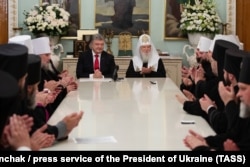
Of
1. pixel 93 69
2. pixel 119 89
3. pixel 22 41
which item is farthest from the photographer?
pixel 93 69

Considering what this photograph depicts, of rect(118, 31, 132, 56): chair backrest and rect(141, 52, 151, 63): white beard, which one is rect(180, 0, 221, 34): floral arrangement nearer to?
rect(118, 31, 132, 56): chair backrest

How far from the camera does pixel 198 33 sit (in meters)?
9.33

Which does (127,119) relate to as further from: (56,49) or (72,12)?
(72,12)

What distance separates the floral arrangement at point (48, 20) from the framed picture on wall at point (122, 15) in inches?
30.4

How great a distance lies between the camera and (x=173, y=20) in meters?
9.82

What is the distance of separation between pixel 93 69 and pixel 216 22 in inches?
109

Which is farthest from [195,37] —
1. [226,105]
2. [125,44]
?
[226,105]

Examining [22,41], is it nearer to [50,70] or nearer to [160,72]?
[50,70]

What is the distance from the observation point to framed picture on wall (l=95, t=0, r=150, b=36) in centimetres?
980

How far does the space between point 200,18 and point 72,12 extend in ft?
8.29

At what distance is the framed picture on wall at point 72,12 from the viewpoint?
381 inches

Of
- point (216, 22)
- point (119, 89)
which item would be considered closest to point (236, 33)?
point (216, 22)

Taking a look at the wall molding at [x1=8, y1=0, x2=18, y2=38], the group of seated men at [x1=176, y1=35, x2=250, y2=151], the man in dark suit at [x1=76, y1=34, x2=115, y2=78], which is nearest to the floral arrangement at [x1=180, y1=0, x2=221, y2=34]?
the man in dark suit at [x1=76, y1=34, x2=115, y2=78]

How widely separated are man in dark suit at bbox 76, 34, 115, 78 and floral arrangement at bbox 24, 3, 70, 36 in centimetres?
141
